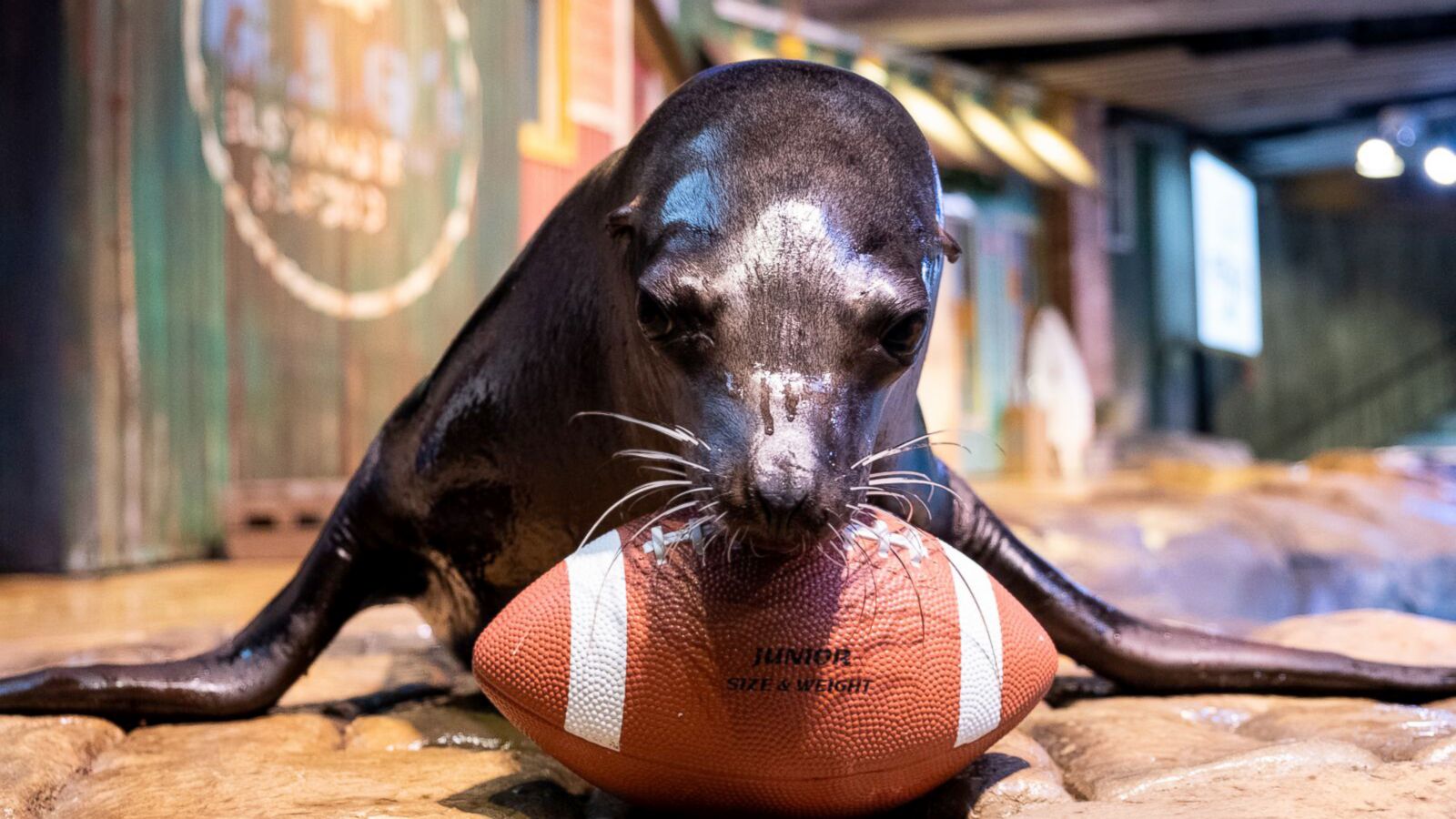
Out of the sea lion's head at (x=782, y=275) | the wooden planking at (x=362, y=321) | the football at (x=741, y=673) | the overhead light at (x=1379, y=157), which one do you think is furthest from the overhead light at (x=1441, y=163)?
the football at (x=741, y=673)

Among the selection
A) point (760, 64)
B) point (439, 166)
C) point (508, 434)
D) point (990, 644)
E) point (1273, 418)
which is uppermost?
point (439, 166)

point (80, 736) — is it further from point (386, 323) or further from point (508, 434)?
point (386, 323)

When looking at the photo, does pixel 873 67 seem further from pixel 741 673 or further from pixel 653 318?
pixel 741 673

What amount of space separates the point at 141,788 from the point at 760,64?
164 cm

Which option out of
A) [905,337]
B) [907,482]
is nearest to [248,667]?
[907,482]

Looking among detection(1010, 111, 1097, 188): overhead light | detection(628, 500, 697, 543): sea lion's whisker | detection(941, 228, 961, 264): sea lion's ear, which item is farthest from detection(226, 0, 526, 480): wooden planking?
detection(1010, 111, 1097, 188): overhead light

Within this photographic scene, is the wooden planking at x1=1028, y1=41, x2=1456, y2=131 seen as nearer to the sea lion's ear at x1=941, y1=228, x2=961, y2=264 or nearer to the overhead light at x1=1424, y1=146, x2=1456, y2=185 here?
the overhead light at x1=1424, y1=146, x2=1456, y2=185

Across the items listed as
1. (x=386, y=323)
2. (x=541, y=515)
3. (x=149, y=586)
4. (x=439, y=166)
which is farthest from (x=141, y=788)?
(x=439, y=166)

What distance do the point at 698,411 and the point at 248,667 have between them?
141 centimetres

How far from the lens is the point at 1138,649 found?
2.79 metres

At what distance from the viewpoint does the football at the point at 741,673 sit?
1661mm

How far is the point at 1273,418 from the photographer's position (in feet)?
84.7

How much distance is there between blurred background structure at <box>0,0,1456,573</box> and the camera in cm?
621

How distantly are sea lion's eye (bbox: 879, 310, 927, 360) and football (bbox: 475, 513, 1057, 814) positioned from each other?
274mm
